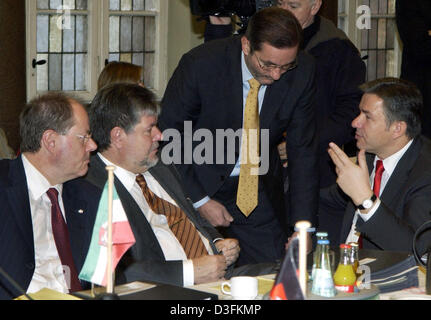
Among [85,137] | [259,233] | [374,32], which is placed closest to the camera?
[85,137]

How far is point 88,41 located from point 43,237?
13.3 ft

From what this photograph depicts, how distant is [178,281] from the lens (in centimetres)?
269

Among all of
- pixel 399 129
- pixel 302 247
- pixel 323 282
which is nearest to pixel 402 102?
pixel 399 129

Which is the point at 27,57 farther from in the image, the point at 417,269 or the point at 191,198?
the point at 417,269

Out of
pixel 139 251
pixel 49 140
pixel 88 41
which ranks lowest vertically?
pixel 139 251

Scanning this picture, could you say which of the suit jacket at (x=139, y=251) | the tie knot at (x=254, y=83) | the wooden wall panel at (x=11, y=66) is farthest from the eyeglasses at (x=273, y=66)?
the wooden wall panel at (x=11, y=66)

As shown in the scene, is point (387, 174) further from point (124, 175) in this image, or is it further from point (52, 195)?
point (52, 195)

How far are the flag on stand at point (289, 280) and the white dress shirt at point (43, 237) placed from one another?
3.54 feet

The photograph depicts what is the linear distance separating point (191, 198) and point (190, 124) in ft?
1.10

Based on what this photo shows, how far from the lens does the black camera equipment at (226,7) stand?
3.58m

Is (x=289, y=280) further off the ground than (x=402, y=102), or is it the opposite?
(x=402, y=102)

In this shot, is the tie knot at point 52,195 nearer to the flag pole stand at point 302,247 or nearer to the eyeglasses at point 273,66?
the eyeglasses at point 273,66

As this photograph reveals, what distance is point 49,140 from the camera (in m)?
2.61

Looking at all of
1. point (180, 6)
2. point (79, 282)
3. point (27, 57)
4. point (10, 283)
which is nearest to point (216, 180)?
point (79, 282)
